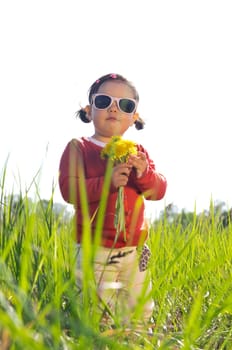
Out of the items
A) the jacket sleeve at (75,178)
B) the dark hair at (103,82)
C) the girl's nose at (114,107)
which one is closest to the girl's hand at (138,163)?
the jacket sleeve at (75,178)

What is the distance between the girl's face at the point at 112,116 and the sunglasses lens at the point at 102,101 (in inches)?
0.5

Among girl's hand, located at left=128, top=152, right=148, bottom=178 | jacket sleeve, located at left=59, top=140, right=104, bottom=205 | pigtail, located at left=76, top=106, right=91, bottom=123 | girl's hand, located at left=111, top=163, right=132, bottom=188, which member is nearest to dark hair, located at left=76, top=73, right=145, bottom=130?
pigtail, located at left=76, top=106, right=91, bottom=123

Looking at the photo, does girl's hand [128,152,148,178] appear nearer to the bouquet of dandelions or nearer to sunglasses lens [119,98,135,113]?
the bouquet of dandelions

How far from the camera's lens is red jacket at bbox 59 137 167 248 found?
2.39m

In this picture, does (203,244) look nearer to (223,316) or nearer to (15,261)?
(223,316)

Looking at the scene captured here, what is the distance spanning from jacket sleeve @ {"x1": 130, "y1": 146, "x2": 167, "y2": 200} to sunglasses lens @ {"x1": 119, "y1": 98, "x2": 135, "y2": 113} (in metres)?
0.22

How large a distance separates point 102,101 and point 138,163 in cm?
34

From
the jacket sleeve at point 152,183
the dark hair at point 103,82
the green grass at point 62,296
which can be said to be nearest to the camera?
the green grass at point 62,296

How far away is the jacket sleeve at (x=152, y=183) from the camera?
2449mm

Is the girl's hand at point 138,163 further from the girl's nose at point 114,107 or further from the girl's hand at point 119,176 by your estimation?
the girl's nose at point 114,107

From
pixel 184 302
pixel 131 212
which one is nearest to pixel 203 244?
pixel 184 302

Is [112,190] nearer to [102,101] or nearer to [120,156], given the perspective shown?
[120,156]

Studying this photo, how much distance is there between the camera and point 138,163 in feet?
7.63

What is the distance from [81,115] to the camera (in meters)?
2.76
